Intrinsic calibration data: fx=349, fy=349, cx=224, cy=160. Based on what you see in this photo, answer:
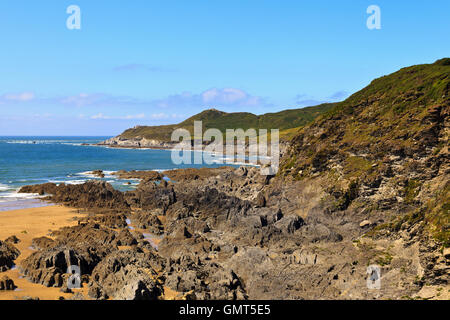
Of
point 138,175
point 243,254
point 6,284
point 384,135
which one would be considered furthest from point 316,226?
point 138,175

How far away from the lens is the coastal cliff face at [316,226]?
76.5 feet

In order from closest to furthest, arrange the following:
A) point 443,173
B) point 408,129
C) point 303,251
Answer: point 303,251, point 443,173, point 408,129

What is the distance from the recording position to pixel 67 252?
27.3 meters

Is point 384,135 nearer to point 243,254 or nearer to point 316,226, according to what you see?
point 316,226

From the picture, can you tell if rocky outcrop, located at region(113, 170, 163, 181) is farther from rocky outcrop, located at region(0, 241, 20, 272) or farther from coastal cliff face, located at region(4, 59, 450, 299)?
rocky outcrop, located at region(0, 241, 20, 272)

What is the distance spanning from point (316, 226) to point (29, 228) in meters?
32.8

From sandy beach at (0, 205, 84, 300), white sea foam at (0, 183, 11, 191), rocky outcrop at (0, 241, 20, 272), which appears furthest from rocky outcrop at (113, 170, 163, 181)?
rocky outcrop at (0, 241, 20, 272)

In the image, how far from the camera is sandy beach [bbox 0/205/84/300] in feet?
77.6

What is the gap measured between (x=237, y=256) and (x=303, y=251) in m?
5.31

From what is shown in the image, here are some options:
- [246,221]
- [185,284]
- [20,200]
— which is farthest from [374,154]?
[20,200]

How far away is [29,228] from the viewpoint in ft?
135

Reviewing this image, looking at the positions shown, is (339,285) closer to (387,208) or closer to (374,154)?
(387,208)

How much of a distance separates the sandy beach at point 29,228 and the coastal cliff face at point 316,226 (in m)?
1.13

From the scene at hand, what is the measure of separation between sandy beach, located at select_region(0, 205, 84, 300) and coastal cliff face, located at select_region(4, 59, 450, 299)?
1.13 metres
